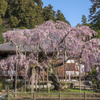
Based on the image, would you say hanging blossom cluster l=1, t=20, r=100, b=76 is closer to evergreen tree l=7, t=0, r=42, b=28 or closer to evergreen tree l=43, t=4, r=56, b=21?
evergreen tree l=7, t=0, r=42, b=28

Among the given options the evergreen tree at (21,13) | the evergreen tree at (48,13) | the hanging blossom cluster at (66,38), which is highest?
the evergreen tree at (48,13)

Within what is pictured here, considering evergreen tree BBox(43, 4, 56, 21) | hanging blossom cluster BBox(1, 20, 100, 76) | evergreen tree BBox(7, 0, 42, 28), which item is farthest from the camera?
evergreen tree BBox(43, 4, 56, 21)

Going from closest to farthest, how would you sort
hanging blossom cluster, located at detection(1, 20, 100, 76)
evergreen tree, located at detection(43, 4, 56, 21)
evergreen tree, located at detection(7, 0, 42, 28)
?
hanging blossom cluster, located at detection(1, 20, 100, 76)
evergreen tree, located at detection(7, 0, 42, 28)
evergreen tree, located at detection(43, 4, 56, 21)

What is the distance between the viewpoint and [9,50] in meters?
18.5

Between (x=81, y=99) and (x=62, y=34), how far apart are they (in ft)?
15.2

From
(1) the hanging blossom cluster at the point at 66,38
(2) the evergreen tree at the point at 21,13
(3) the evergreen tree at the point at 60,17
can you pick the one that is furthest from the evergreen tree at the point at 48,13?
(1) the hanging blossom cluster at the point at 66,38

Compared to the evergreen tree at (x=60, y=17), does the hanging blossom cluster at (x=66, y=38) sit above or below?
below

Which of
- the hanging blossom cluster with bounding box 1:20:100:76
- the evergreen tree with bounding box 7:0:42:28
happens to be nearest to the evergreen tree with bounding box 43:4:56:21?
the evergreen tree with bounding box 7:0:42:28

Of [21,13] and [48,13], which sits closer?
[21,13]

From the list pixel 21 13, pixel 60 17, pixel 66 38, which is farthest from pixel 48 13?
pixel 66 38

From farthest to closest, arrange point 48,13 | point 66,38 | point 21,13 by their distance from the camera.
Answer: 1. point 48,13
2. point 21,13
3. point 66,38

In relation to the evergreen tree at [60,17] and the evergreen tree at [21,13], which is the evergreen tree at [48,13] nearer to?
the evergreen tree at [60,17]

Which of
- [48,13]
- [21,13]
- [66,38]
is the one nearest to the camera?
[66,38]

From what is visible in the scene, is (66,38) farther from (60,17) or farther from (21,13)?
(60,17)
